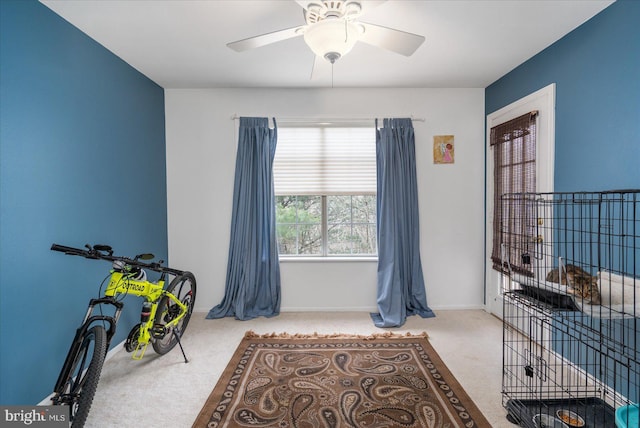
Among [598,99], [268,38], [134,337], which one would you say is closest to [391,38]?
[268,38]

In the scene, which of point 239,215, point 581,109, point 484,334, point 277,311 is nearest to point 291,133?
point 239,215

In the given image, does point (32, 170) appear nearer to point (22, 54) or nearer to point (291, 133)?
point (22, 54)

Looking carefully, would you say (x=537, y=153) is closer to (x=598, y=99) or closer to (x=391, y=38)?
(x=598, y=99)

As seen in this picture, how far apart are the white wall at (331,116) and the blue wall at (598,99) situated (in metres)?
1.13

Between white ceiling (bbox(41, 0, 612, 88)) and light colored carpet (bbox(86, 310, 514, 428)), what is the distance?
2.42 m

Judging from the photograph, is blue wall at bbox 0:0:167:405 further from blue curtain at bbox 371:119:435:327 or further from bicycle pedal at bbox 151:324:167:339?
blue curtain at bbox 371:119:435:327

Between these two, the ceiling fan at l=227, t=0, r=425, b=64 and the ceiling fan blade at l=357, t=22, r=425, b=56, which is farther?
the ceiling fan blade at l=357, t=22, r=425, b=56

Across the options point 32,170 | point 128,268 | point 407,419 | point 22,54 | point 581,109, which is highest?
point 22,54

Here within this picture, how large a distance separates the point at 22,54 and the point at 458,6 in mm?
2791

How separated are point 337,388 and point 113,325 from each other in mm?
1534

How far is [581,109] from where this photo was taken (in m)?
2.39

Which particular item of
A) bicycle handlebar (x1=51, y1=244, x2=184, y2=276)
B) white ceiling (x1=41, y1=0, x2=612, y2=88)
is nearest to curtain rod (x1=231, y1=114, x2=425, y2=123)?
white ceiling (x1=41, y1=0, x2=612, y2=88)

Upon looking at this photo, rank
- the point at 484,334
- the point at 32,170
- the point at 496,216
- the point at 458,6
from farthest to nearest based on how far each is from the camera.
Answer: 1. the point at 496,216
2. the point at 484,334
3. the point at 458,6
4. the point at 32,170

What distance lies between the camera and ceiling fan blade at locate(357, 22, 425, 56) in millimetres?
1801
